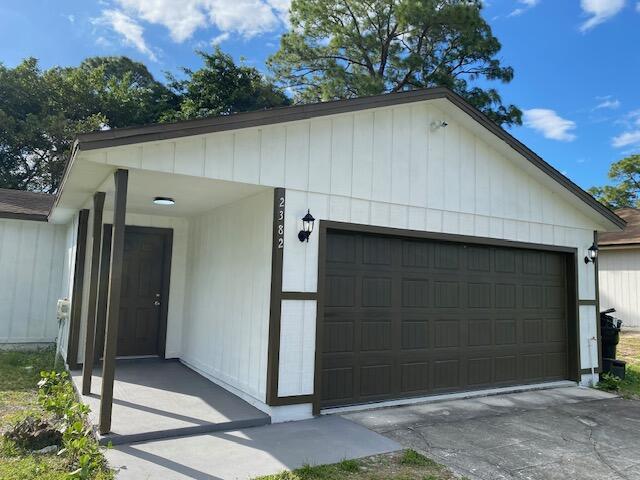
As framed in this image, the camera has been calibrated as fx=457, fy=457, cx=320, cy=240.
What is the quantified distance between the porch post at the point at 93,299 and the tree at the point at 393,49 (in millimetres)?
12674

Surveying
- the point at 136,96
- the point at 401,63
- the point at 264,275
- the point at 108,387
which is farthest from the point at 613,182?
the point at 108,387

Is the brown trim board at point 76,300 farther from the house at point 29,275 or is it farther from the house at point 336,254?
the house at point 29,275

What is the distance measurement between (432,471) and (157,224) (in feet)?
18.9

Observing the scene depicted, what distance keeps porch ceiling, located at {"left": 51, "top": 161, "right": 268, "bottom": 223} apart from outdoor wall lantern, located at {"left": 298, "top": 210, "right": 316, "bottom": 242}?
21.6 inches

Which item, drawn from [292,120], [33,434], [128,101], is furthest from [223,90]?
[33,434]

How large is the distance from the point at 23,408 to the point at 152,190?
9.11 ft

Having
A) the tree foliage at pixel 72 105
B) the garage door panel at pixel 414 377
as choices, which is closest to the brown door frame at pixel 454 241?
the garage door panel at pixel 414 377

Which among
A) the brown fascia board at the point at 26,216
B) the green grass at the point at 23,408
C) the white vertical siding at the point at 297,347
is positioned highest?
the brown fascia board at the point at 26,216

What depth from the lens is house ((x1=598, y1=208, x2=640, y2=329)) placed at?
1302cm

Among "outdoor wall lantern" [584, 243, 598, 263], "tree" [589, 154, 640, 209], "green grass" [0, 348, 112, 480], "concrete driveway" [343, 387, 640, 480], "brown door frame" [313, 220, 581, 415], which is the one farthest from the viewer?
"tree" [589, 154, 640, 209]

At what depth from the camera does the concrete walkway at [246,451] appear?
3428 mm

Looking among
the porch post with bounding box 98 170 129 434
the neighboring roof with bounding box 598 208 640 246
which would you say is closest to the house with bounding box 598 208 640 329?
the neighboring roof with bounding box 598 208 640 246

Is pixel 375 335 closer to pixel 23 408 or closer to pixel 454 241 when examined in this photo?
pixel 454 241

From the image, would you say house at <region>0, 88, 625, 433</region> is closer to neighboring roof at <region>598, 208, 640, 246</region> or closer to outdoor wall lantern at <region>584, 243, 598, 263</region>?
outdoor wall lantern at <region>584, 243, 598, 263</region>
